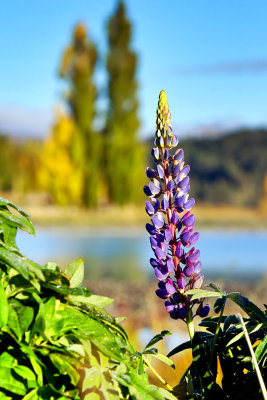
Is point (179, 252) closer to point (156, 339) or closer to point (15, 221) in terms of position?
point (156, 339)

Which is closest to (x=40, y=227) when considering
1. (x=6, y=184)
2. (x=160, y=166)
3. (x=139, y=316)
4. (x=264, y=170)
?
(x=6, y=184)

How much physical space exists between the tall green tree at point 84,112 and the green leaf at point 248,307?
24538 millimetres

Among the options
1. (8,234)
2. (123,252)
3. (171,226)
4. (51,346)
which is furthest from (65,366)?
(123,252)

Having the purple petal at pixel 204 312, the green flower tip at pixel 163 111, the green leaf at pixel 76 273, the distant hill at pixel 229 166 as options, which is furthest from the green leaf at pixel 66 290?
the distant hill at pixel 229 166

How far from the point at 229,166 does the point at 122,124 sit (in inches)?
1559

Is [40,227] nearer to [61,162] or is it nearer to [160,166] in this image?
[61,162]

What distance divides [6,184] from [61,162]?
785cm

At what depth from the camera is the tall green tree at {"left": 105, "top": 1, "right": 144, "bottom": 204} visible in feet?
84.8

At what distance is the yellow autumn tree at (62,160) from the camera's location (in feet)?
83.7

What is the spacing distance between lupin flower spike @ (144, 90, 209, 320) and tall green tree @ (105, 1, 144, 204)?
976 inches

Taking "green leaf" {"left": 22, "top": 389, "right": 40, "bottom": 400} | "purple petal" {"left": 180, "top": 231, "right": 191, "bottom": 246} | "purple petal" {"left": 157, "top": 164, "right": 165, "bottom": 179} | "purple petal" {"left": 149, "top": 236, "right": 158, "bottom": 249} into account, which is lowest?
"green leaf" {"left": 22, "top": 389, "right": 40, "bottom": 400}

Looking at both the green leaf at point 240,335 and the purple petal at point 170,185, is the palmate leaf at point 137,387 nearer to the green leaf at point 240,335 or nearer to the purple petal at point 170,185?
the green leaf at point 240,335

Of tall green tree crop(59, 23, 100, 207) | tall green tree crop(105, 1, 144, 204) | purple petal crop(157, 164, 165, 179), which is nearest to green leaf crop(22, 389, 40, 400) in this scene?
purple petal crop(157, 164, 165, 179)

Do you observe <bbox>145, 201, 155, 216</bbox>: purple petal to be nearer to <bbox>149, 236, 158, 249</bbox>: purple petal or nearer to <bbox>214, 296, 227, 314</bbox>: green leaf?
<bbox>149, 236, 158, 249</bbox>: purple petal
